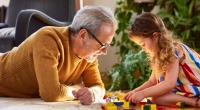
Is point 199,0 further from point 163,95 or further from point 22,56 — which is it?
point 22,56

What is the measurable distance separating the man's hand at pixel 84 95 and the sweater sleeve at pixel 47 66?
0.07 metres

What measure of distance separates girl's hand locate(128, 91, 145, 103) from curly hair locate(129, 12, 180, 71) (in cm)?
17

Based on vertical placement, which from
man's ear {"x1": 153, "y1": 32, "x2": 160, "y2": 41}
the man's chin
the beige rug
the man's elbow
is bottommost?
the beige rug

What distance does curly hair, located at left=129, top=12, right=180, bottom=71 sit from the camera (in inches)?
77.9

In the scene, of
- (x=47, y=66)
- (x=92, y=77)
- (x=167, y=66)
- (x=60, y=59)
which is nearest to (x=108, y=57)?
(x=92, y=77)

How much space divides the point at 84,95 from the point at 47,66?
206 millimetres

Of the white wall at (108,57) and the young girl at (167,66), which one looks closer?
the young girl at (167,66)

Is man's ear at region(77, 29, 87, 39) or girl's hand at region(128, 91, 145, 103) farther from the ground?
man's ear at region(77, 29, 87, 39)

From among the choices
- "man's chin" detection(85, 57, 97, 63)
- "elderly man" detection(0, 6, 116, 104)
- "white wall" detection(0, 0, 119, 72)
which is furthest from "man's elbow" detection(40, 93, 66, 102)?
"white wall" detection(0, 0, 119, 72)

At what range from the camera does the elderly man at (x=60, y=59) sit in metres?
1.78

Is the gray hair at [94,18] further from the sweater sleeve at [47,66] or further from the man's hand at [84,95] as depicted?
the man's hand at [84,95]

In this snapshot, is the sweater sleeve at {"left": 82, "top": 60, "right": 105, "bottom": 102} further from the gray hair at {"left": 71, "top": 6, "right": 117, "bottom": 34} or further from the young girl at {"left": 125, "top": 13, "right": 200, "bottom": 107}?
the gray hair at {"left": 71, "top": 6, "right": 117, "bottom": 34}

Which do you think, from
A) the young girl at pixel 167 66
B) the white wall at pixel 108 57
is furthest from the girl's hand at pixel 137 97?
the white wall at pixel 108 57

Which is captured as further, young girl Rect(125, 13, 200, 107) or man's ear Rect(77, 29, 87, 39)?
young girl Rect(125, 13, 200, 107)
